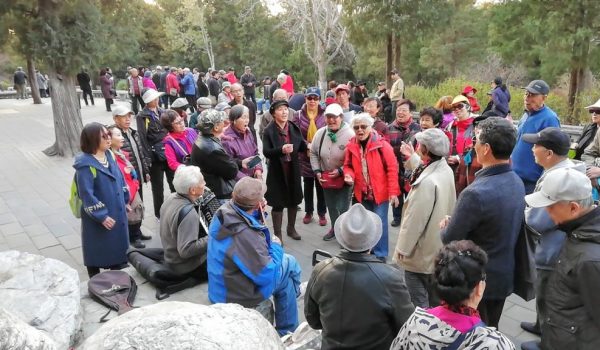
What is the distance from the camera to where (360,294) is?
2.28 meters

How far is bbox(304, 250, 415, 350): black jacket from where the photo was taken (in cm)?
228

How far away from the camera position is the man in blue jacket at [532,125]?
511 centimetres

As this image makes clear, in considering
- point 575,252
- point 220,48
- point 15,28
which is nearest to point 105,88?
point 15,28

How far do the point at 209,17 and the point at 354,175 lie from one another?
37342 mm

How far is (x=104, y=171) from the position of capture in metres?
4.32

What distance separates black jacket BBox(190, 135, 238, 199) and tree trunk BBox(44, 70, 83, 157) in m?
7.36

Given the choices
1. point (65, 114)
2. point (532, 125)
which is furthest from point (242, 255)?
point (65, 114)

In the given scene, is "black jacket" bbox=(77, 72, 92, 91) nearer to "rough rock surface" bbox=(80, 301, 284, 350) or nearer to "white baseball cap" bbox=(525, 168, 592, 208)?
"rough rock surface" bbox=(80, 301, 284, 350)

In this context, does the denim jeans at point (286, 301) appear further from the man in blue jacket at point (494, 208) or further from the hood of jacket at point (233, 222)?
the man in blue jacket at point (494, 208)

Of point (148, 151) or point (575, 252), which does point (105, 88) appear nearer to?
point (148, 151)

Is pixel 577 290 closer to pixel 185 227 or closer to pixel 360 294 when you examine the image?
pixel 360 294

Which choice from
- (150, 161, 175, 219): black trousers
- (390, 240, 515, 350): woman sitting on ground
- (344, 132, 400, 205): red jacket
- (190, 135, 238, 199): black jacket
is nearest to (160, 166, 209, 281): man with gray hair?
(190, 135, 238, 199): black jacket

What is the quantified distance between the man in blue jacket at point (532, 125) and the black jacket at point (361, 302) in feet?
11.7

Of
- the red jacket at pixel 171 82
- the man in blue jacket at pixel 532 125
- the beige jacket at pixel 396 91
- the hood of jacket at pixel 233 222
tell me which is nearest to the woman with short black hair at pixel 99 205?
the hood of jacket at pixel 233 222
